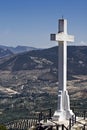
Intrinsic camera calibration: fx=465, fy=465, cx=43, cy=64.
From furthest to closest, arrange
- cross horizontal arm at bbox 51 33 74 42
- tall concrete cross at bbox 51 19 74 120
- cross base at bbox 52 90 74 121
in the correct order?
1. tall concrete cross at bbox 51 19 74 120
2. cross base at bbox 52 90 74 121
3. cross horizontal arm at bbox 51 33 74 42

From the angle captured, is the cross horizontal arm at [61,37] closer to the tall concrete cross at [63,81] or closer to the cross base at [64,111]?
the tall concrete cross at [63,81]

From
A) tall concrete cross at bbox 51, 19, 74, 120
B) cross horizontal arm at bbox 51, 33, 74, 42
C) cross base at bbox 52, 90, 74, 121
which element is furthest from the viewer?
tall concrete cross at bbox 51, 19, 74, 120

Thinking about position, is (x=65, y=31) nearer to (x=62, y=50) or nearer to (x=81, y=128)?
(x=62, y=50)

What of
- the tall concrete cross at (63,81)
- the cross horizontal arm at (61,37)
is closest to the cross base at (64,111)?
the tall concrete cross at (63,81)

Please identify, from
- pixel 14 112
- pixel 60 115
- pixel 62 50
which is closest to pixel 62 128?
pixel 60 115

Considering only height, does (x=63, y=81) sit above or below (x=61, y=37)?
below

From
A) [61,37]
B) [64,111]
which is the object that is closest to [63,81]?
[64,111]

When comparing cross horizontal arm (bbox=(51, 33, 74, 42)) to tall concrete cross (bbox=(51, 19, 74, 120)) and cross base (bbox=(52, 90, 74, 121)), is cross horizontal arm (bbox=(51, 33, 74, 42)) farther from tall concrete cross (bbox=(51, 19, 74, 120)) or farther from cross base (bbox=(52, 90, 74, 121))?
cross base (bbox=(52, 90, 74, 121))

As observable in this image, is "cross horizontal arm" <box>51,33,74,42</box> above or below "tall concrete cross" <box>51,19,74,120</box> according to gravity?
above

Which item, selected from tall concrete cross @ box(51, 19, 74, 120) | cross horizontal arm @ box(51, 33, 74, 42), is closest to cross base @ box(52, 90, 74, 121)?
A: tall concrete cross @ box(51, 19, 74, 120)

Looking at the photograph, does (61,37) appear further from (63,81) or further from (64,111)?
(64,111)

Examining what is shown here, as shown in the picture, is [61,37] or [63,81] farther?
[63,81]
